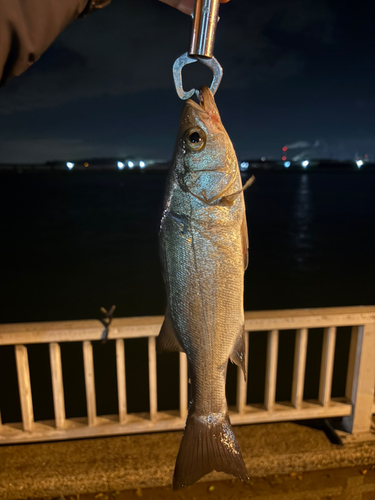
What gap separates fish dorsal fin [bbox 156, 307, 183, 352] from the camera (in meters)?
1.53

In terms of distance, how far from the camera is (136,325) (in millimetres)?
2961

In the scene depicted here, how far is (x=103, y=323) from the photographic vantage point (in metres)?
2.92

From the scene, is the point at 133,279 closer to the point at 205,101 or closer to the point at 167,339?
the point at 167,339

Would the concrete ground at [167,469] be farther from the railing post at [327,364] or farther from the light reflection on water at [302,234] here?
the light reflection on water at [302,234]

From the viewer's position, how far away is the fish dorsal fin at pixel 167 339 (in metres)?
1.53

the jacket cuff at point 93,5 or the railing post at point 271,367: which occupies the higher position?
the jacket cuff at point 93,5

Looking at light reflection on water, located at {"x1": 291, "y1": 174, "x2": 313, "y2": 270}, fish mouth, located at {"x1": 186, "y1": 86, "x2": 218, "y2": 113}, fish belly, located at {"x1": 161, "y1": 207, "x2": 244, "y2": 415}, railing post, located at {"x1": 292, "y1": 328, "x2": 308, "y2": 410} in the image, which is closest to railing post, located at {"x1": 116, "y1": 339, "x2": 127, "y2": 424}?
railing post, located at {"x1": 292, "y1": 328, "x2": 308, "y2": 410}

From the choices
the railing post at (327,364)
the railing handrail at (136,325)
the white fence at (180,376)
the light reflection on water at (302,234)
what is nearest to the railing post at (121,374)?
the white fence at (180,376)

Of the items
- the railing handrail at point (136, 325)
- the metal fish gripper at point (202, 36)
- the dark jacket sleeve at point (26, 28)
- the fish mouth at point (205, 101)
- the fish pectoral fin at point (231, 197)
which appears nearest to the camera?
the dark jacket sleeve at point (26, 28)

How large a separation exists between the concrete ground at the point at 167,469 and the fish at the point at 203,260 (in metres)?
1.91

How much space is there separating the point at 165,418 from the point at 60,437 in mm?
897

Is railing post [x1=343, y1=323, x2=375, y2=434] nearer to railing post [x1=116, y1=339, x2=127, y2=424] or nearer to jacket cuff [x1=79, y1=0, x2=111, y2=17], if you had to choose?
railing post [x1=116, y1=339, x2=127, y2=424]

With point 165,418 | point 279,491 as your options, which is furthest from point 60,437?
point 279,491

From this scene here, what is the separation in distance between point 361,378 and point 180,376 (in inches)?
62.6
